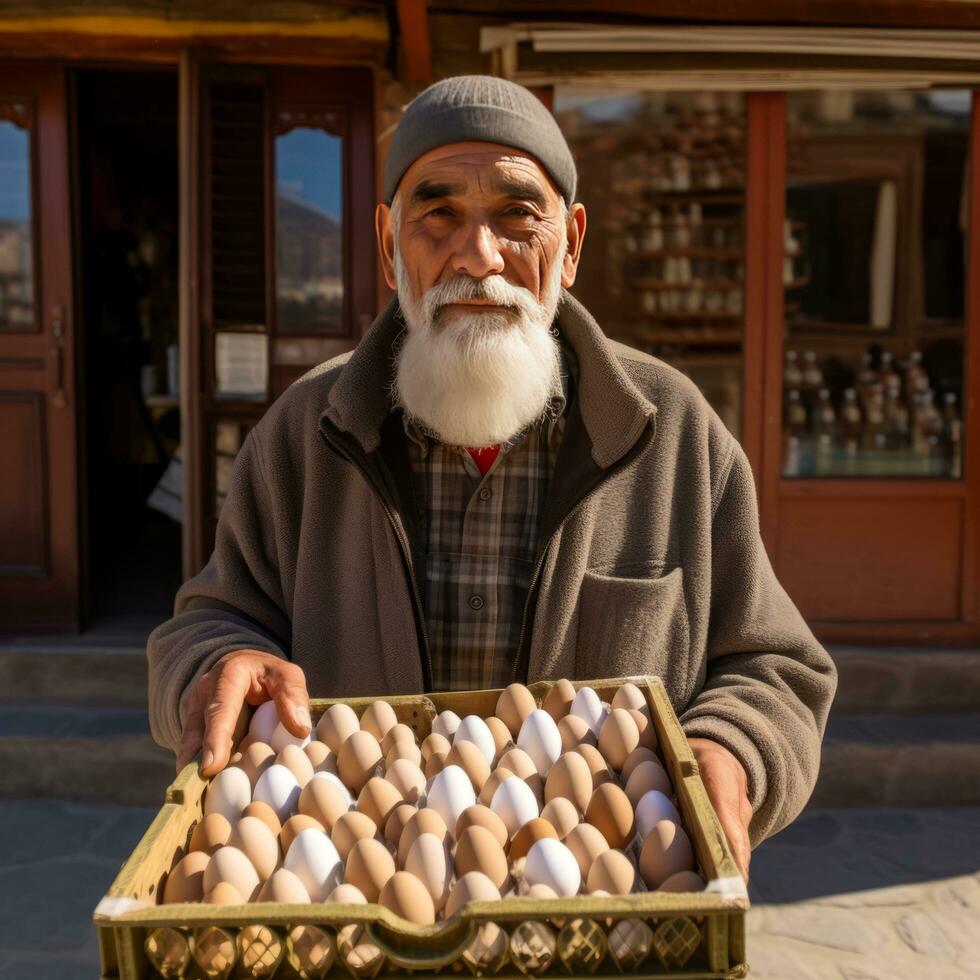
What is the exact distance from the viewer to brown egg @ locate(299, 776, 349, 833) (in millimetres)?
1350

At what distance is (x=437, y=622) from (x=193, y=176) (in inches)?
146

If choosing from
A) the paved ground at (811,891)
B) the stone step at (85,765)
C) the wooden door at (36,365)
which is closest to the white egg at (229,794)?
the paved ground at (811,891)

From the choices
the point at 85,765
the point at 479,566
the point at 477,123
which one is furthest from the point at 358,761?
the point at 85,765

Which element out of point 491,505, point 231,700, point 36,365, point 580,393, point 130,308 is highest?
point 130,308

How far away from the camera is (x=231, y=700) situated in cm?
148

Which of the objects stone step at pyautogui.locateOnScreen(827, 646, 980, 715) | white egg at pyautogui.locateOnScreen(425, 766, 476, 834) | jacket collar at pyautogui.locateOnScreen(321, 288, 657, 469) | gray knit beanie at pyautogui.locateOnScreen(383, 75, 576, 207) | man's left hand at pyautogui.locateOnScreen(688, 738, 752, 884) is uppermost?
gray knit beanie at pyautogui.locateOnScreen(383, 75, 576, 207)

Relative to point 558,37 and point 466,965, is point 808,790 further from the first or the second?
point 558,37

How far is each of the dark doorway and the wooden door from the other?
3.98 feet

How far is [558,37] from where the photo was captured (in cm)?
477

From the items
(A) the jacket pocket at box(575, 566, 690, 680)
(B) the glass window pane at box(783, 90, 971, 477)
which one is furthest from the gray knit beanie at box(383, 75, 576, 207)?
(B) the glass window pane at box(783, 90, 971, 477)

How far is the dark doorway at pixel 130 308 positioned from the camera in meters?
7.19

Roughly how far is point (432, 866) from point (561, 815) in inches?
7.2

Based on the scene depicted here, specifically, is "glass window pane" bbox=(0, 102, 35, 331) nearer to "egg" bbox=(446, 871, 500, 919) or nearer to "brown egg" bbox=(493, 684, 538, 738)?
"brown egg" bbox=(493, 684, 538, 738)

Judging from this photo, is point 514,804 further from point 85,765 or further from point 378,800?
point 85,765
